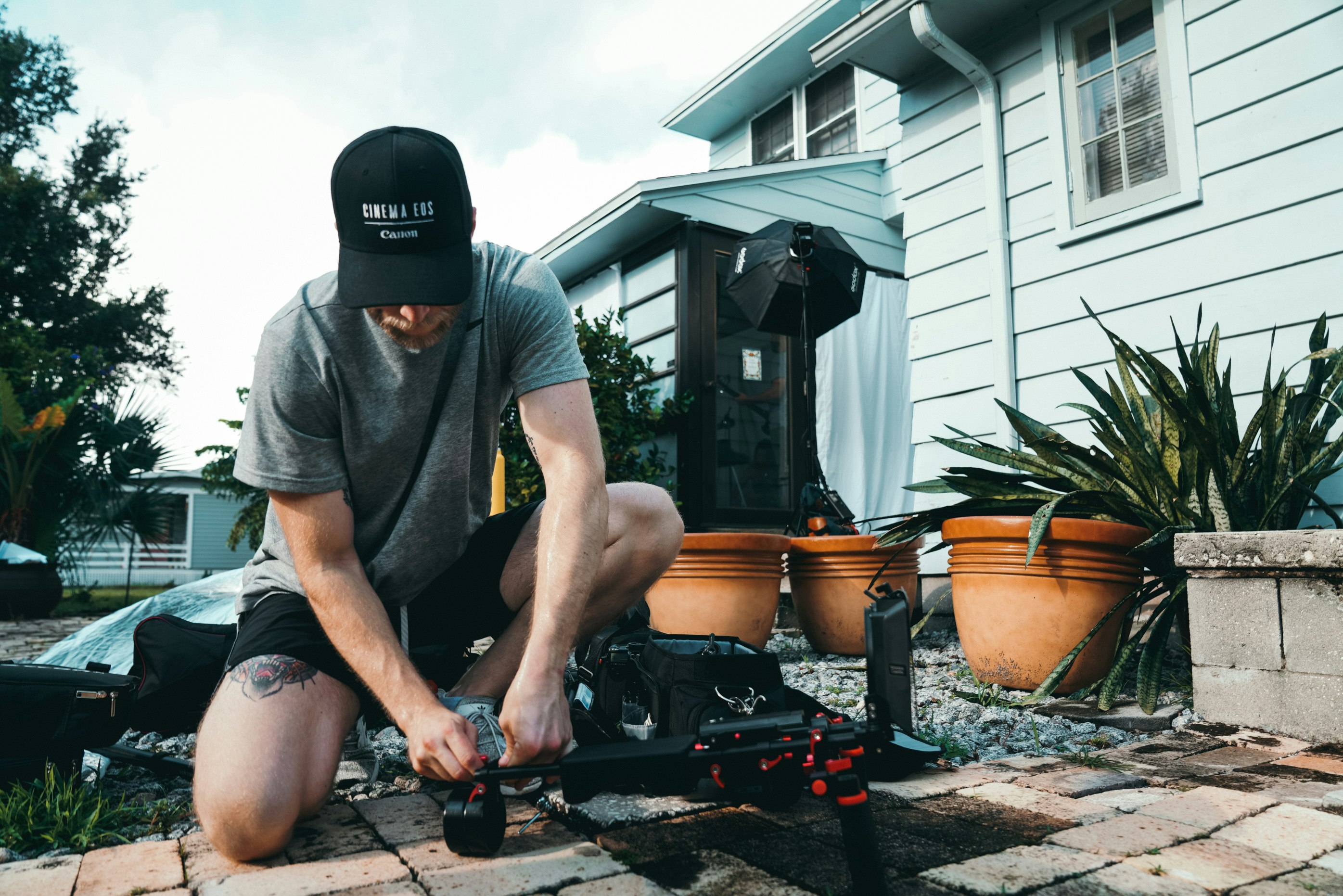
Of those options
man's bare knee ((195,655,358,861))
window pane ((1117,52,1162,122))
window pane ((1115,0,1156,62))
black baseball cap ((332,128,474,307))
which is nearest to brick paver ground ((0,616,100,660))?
man's bare knee ((195,655,358,861))

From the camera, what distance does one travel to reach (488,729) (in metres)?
1.48

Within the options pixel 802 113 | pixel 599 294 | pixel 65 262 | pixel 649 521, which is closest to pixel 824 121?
pixel 802 113

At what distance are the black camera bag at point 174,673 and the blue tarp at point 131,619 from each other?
921 mm

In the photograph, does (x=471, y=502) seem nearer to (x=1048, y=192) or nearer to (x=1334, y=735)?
(x=1334, y=735)

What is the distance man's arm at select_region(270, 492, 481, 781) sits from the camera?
1236mm

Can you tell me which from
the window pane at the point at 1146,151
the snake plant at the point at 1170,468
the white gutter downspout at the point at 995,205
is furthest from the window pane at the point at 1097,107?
the snake plant at the point at 1170,468

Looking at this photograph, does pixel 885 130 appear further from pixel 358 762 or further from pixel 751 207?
pixel 358 762

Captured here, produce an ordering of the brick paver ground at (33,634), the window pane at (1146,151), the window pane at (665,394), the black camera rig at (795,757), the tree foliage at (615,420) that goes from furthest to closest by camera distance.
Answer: the window pane at (665,394)
the tree foliage at (615,420)
the brick paver ground at (33,634)
the window pane at (1146,151)
the black camera rig at (795,757)

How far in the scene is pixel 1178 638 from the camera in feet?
10.3

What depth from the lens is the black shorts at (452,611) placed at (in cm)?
165

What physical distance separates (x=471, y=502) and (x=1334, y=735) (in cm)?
217

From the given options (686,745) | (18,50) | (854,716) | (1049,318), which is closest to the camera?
(686,745)

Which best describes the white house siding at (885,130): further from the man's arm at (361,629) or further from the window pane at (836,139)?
the man's arm at (361,629)

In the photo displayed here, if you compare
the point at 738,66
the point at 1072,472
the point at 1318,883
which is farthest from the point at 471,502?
the point at 738,66
